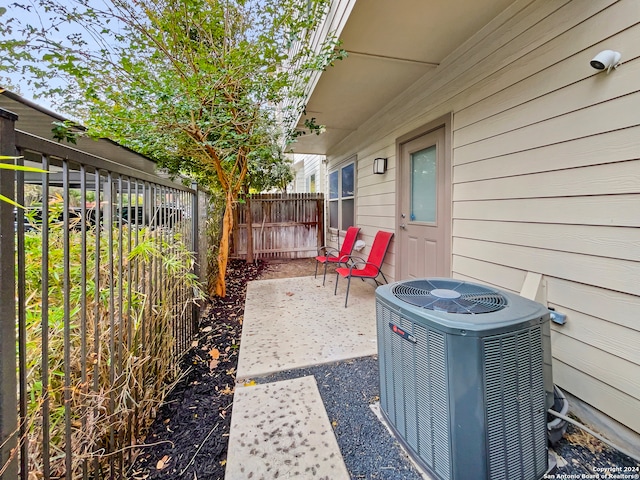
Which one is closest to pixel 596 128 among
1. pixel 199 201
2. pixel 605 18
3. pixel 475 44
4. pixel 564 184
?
pixel 564 184

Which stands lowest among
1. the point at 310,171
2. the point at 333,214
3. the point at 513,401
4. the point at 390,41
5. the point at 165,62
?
the point at 513,401

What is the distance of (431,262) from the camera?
3.12m

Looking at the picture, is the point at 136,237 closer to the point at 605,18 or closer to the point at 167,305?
the point at 167,305

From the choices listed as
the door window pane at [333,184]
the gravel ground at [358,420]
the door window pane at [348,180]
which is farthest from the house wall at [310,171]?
the gravel ground at [358,420]

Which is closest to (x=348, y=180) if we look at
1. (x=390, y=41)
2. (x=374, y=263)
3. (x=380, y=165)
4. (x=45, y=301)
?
(x=380, y=165)

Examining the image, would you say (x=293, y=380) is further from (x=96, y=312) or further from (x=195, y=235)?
(x=195, y=235)

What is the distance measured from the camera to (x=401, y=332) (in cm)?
129

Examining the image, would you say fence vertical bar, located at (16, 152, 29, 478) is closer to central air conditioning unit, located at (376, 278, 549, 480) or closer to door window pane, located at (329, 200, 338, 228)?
central air conditioning unit, located at (376, 278, 549, 480)

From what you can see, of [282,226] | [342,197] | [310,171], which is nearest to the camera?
[342,197]

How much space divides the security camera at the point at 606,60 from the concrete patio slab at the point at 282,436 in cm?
244

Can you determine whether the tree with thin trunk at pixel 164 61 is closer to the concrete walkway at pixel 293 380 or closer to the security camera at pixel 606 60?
the security camera at pixel 606 60

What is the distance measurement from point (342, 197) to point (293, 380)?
14.6 ft

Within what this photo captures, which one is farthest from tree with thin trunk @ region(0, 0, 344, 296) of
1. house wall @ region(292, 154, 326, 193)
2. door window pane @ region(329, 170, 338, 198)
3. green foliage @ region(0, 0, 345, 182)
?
house wall @ region(292, 154, 326, 193)

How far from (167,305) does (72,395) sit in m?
0.87
